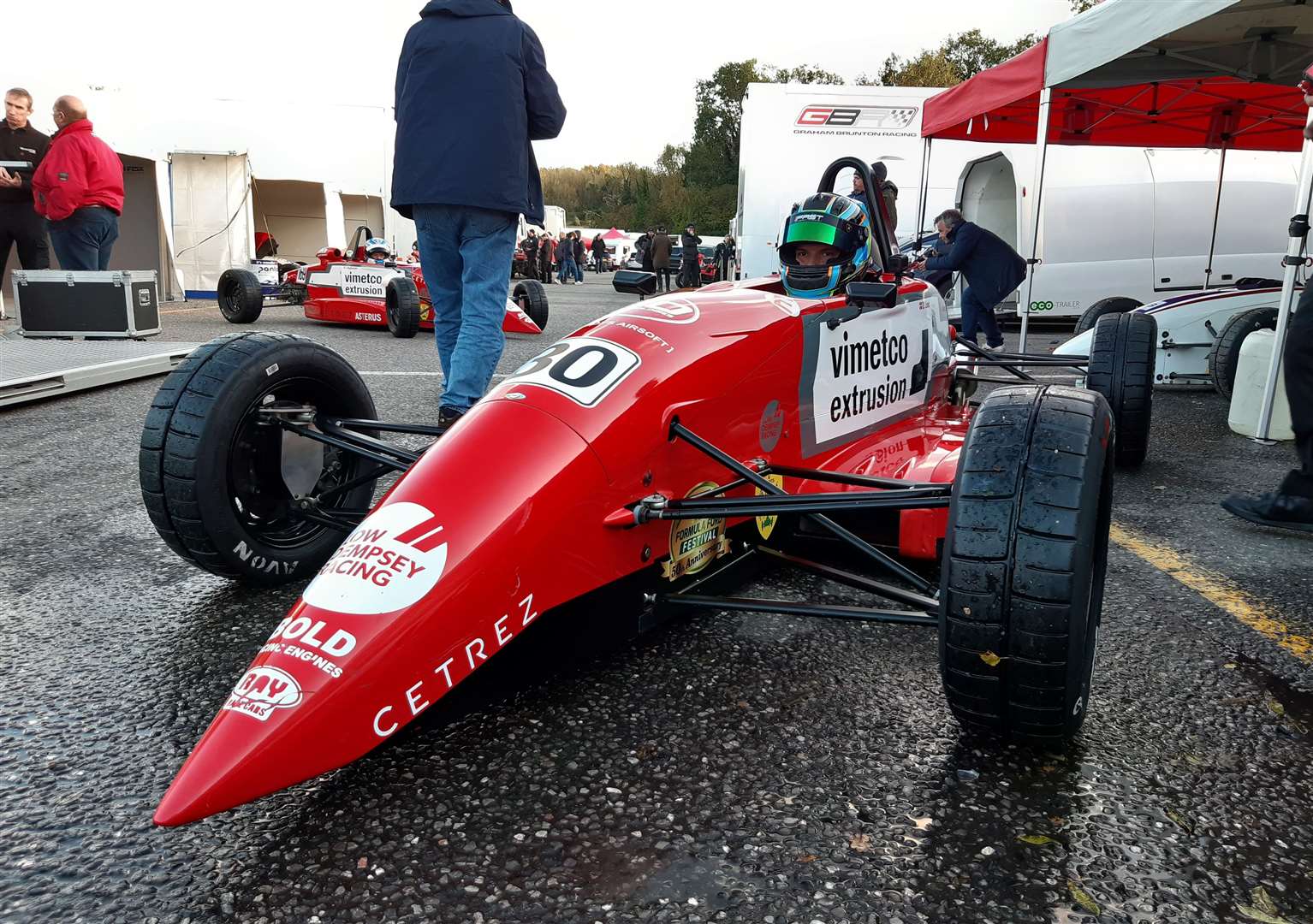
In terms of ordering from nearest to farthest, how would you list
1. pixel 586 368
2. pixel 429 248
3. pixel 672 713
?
1. pixel 672 713
2. pixel 586 368
3. pixel 429 248

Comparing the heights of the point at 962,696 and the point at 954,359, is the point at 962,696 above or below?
below

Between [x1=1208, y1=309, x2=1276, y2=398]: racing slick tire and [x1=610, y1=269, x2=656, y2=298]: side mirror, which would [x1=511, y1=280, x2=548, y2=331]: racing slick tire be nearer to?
[x1=1208, y1=309, x2=1276, y2=398]: racing slick tire

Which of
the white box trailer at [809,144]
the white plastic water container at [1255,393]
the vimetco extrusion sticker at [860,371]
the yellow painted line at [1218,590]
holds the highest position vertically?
the white box trailer at [809,144]

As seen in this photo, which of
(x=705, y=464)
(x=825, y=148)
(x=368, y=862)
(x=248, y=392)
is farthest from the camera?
(x=825, y=148)

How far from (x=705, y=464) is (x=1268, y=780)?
136 centimetres

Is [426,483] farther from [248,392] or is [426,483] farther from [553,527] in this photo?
[248,392]

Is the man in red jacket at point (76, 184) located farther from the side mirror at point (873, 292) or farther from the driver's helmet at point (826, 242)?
the side mirror at point (873, 292)

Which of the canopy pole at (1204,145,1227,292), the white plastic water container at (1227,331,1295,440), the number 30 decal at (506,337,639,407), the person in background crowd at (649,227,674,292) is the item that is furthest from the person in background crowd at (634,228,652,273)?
the number 30 decal at (506,337,639,407)

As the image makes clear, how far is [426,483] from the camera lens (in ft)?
6.55

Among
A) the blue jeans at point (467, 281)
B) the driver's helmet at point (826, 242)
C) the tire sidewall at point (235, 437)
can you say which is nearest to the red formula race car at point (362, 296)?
the blue jeans at point (467, 281)

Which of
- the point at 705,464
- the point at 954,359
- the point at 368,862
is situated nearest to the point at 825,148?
the point at 954,359

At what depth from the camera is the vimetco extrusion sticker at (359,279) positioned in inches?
456

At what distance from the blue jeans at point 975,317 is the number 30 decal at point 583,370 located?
796 centimetres

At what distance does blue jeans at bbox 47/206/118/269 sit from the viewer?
8.80 metres
